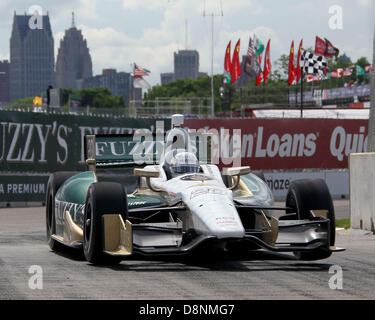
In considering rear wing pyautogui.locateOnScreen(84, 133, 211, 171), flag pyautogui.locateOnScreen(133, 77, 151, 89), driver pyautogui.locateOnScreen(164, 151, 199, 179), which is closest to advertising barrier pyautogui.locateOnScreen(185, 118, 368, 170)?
flag pyautogui.locateOnScreen(133, 77, 151, 89)

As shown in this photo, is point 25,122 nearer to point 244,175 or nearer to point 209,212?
point 244,175

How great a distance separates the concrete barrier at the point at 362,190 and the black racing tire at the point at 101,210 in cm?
821

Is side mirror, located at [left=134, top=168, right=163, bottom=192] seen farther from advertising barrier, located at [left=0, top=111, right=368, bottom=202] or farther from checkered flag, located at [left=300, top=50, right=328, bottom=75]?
checkered flag, located at [left=300, top=50, right=328, bottom=75]

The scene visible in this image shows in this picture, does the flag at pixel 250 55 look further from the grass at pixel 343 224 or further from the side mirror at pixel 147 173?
the side mirror at pixel 147 173

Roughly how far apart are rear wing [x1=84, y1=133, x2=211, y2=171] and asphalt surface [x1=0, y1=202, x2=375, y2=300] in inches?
63.9

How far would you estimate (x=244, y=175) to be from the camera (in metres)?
11.7

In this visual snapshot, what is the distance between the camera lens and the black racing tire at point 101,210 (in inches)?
357

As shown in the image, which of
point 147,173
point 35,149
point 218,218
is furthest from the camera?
point 35,149

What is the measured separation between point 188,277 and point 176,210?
4.30ft

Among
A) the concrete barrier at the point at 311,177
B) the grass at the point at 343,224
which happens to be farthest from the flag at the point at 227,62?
the grass at the point at 343,224

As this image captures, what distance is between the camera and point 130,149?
12.8 metres

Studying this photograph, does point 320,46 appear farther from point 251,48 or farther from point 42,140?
point 42,140

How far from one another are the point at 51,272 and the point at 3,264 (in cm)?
100

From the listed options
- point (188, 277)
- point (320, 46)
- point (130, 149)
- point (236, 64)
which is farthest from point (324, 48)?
point (188, 277)
